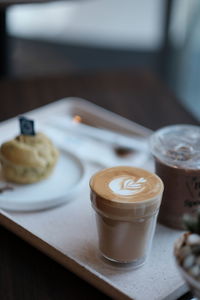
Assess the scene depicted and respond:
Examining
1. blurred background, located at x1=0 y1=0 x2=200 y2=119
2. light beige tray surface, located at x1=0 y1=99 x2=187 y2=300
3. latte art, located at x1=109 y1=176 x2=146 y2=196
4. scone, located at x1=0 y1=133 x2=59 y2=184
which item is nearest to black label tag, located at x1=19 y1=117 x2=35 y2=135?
scone, located at x1=0 y1=133 x2=59 y2=184

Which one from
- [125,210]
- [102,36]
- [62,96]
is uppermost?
[125,210]

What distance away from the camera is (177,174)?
73 centimetres

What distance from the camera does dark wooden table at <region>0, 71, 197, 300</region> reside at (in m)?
0.67

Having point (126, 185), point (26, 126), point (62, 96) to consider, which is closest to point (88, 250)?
point (126, 185)

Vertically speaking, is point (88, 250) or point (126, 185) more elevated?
point (126, 185)

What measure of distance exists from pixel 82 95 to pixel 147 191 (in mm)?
615

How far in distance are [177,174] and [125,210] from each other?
14 centimetres

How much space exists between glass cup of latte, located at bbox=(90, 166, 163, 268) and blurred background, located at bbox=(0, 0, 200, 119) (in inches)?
73.7

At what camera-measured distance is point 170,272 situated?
2.19 ft

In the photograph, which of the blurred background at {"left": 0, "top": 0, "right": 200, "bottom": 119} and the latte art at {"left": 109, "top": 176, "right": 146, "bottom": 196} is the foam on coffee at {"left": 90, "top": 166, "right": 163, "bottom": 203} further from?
the blurred background at {"left": 0, "top": 0, "right": 200, "bottom": 119}

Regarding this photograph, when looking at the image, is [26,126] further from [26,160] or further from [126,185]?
[126,185]

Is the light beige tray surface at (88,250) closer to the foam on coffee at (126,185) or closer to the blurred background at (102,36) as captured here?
the foam on coffee at (126,185)

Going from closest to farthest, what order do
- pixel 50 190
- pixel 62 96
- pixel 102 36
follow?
pixel 50 190, pixel 62 96, pixel 102 36

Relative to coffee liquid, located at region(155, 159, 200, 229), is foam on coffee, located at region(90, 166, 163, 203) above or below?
above
